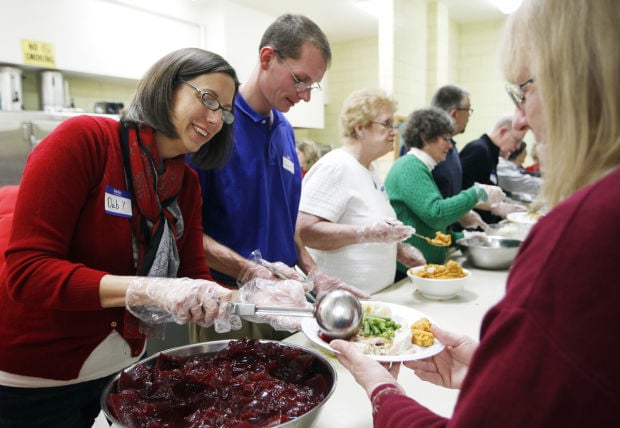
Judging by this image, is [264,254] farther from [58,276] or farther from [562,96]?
[562,96]

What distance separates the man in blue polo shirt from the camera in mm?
1851

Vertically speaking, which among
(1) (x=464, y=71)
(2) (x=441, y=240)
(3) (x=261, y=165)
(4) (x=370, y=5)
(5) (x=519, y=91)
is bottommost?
(2) (x=441, y=240)

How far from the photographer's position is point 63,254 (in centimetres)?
114

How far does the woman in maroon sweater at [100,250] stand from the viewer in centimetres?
110

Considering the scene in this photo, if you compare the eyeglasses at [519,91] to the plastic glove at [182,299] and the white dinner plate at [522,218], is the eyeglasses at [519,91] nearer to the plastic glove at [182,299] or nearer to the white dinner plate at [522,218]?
the plastic glove at [182,299]

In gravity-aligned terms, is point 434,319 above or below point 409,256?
below

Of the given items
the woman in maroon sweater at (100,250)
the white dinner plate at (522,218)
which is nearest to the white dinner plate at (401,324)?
the woman in maroon sweater at (100,250)

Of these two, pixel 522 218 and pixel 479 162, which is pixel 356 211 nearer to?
pixel 522 218

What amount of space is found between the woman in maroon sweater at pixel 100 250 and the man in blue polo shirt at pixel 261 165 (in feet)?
1.25

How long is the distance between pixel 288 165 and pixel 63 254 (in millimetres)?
1146

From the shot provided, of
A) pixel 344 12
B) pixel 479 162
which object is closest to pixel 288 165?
pixel 479 162

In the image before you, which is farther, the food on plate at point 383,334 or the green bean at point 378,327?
the green bean at point 378,327

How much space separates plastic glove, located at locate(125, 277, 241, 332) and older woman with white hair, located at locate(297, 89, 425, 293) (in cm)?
117

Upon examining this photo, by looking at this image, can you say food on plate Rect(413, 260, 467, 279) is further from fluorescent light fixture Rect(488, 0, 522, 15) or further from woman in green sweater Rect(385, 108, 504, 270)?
fluorescent light fixture Rect(488, 0, 522, 15)
